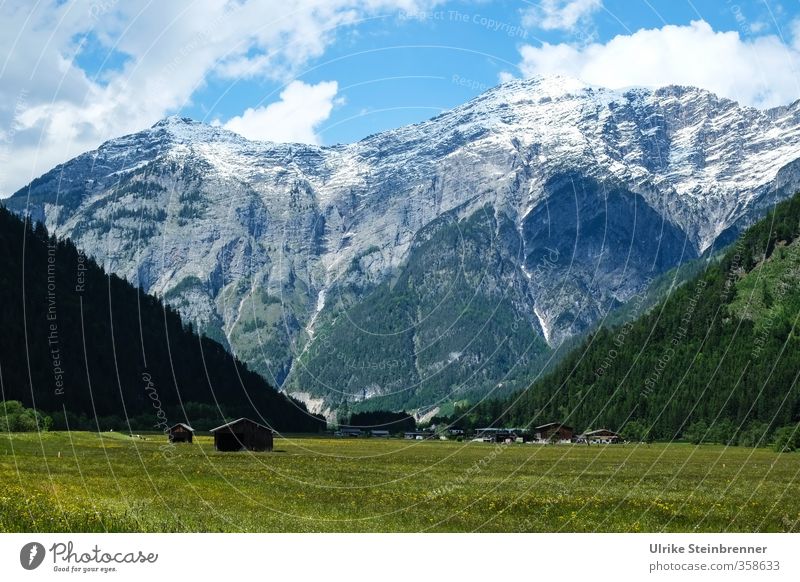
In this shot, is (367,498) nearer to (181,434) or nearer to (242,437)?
(242,437)

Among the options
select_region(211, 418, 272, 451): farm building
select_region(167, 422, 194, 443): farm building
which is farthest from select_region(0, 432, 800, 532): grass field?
select_region(167, 422, 194, 443): farm building

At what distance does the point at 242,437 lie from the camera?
371 feet

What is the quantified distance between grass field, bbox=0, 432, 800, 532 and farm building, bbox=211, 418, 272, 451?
35.1 m

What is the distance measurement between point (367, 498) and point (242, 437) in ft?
215

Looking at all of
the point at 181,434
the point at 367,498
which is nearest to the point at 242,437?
the point at 181,434

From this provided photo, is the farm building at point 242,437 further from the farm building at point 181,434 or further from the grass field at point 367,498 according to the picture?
the grass field at point 367,498

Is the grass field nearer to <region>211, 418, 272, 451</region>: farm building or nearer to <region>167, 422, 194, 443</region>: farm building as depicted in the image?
<region>211, 418, 272, 451</region>: farm building

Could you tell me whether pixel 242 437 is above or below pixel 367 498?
below

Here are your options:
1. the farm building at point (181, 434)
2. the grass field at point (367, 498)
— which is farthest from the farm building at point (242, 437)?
the grass field at point (367, 498)

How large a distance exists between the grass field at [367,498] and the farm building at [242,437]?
35083 mm
